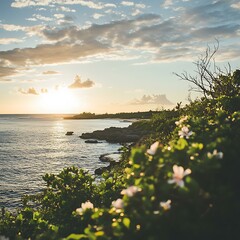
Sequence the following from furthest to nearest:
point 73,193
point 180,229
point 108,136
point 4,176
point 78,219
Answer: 1. point 108,136
2. point 4,176
3. point 73,193
4. point 78,219
5. point 180,229

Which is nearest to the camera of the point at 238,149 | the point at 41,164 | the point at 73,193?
the point at 238,149

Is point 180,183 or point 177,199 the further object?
point 177,199

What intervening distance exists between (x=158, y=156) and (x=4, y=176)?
37.8m

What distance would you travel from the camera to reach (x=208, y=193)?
318cm

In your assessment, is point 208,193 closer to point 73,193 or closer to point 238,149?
point 238,149

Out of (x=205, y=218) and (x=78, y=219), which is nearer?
(x=205, y=218)

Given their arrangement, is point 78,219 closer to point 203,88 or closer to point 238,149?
point 238,149

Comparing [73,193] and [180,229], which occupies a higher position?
[180,229]

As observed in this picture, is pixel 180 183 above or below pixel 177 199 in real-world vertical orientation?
above

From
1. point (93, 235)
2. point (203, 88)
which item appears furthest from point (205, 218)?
point (203, 88)

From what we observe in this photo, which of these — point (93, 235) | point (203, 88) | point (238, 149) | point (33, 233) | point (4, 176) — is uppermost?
point (203, 88)

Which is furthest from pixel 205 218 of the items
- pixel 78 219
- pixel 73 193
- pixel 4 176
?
pixel 4 176

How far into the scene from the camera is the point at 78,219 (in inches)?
255

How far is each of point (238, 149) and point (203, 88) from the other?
10220 millimetres
